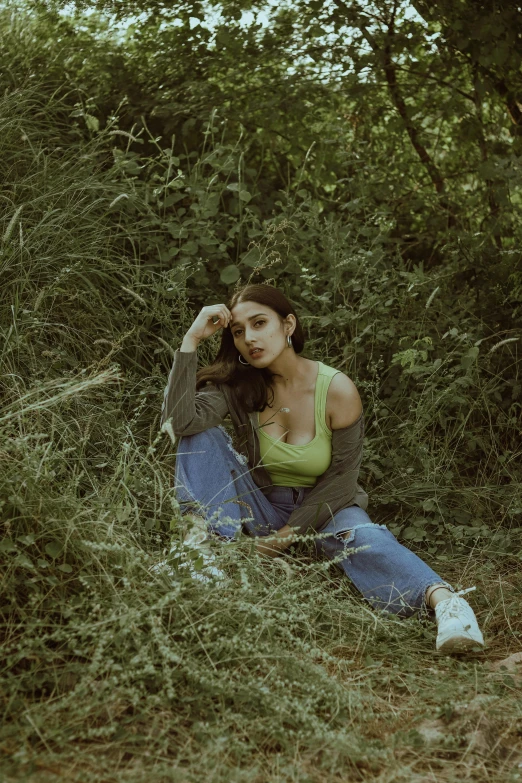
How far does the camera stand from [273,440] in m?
3.27

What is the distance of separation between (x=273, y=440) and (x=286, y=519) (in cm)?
31

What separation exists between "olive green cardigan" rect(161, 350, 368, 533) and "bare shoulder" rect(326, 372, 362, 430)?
0.09 ft

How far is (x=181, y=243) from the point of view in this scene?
4102 millimetres

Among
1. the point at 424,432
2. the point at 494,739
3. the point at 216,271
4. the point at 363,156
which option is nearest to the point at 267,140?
the point at 363,156

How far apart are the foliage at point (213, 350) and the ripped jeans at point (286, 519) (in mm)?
114

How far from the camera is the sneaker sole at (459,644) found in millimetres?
2578

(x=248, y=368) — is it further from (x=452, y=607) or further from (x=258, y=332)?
(x=452, y=607)

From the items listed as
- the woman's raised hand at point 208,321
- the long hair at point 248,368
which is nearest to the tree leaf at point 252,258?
the long hair at point 248,368

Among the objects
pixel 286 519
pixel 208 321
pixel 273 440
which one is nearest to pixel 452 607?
pixel 286 519

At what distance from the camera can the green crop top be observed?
3223 mm

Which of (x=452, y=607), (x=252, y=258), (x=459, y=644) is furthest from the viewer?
(x=252, y=258)

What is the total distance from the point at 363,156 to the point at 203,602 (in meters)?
3.35

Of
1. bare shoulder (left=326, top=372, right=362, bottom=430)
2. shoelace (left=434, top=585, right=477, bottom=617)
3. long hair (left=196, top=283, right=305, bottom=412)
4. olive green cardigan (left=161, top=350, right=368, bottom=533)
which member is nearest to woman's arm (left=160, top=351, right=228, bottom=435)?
olive green cardigan (left=161, top=350, right=368, bottom=533)

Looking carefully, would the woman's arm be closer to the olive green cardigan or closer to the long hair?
the olive green cardigan
